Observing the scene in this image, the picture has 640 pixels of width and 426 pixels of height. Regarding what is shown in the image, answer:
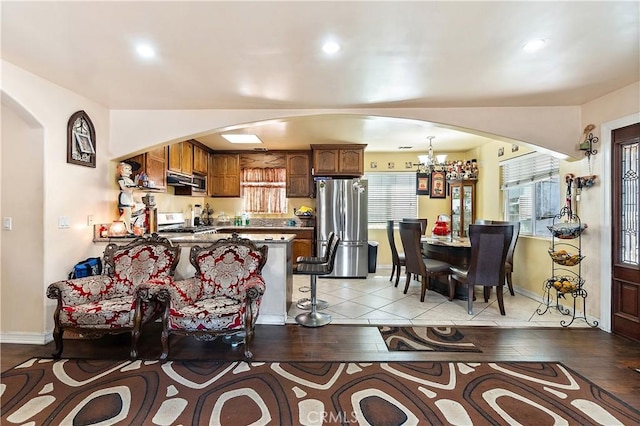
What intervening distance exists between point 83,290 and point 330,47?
299 centimetres

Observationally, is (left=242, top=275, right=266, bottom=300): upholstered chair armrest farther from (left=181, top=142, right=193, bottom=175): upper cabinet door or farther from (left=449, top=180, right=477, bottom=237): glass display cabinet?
(left=449, top=180, right=477, bottom=237): glass display cabinet

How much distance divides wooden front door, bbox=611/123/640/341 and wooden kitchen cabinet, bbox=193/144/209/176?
5766 mm

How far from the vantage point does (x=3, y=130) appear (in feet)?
9.45

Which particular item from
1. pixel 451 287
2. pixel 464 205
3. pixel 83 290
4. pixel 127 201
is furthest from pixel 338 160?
pixel 83 290

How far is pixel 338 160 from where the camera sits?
5879 mm

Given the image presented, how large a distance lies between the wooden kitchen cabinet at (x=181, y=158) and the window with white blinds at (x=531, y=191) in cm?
537

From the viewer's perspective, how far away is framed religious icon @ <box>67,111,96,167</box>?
3.07 m

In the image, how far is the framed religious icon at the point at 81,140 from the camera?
3.07 metres

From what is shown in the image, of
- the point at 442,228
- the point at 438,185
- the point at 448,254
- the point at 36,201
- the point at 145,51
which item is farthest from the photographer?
the point at 438,185

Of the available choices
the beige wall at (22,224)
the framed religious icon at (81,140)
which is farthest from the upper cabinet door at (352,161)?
the beige wall at (22,224)

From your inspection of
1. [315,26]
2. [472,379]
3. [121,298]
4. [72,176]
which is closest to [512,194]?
[472,379]

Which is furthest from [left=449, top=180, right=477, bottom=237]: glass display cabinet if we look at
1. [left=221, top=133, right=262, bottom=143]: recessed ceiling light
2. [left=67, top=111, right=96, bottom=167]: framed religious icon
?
[left=67, top=111, right=96, bottom=167]: framed religious icon

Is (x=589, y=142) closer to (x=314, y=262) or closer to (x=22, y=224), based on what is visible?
(x=314, y=262)

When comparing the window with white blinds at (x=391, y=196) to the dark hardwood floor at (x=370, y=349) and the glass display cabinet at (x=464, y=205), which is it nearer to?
the glass display cabinet at (x=464, y=205)
